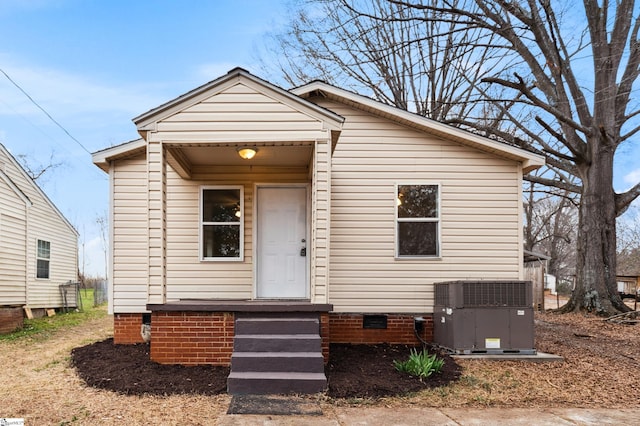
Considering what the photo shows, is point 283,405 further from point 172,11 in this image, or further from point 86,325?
point 172,11

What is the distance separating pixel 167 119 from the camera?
589cm

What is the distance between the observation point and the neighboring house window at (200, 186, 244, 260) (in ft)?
25.2

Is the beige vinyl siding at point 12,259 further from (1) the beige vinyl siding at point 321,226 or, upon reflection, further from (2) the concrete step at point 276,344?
(1) the beige vinyl siding at point 321,226

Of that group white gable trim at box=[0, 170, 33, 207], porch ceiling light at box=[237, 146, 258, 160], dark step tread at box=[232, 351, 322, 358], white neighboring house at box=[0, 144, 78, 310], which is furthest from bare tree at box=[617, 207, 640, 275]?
white gable trim at box=[0, 170, 33, 207]

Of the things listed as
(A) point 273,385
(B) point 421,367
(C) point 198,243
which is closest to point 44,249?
(C) point 198,243

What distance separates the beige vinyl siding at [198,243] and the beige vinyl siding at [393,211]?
1.02 meters

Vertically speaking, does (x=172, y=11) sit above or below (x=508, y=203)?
above

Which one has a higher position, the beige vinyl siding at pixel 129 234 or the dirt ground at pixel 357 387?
the beige vinyl siding at pixel 129 234

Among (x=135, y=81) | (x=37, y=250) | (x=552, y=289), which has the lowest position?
(x=552, y=289)

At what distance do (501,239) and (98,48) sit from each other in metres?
13.4

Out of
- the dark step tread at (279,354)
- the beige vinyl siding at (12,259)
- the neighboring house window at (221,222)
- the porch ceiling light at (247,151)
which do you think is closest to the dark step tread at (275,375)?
the dark step tread at (279,354)

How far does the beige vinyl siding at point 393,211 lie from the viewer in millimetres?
7555

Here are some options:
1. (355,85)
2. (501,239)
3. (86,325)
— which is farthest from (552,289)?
(86,325)

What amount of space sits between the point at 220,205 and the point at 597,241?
30.8 ft
